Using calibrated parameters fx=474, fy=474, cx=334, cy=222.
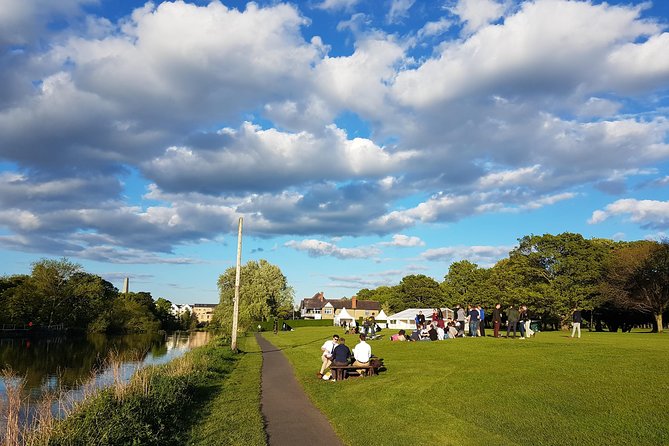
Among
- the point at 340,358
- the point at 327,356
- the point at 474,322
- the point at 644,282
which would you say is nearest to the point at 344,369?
the point at 340,358

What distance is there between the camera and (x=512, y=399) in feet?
34.6

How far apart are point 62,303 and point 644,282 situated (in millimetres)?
78929

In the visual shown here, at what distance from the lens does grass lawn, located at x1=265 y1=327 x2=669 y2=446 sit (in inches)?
322

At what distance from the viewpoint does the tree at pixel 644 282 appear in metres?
40.6

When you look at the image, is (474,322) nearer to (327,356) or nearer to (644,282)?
(327,356)

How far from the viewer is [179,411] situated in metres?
11.2

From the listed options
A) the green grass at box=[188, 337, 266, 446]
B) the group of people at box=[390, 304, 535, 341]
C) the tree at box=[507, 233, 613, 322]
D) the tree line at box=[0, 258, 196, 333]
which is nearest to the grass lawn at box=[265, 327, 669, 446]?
the green grass at box=[188, 337, 266, 446]

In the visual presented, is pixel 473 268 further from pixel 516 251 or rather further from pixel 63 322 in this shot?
pixel 63 322

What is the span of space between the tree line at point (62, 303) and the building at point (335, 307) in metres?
55.9

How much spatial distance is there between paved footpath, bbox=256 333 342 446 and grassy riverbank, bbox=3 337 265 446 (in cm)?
29

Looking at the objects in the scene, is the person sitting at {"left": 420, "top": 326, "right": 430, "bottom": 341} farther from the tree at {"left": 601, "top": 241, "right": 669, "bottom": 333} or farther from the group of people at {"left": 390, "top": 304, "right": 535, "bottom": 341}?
the tree at {"left": 601, "top": 241, "right": 669, "bottom": 333}

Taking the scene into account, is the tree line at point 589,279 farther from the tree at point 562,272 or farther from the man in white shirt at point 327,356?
the man in white shirt at point 327,356

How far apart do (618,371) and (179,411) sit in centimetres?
1099

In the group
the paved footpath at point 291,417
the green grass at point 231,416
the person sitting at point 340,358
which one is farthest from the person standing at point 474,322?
the green grass at point 231,416
